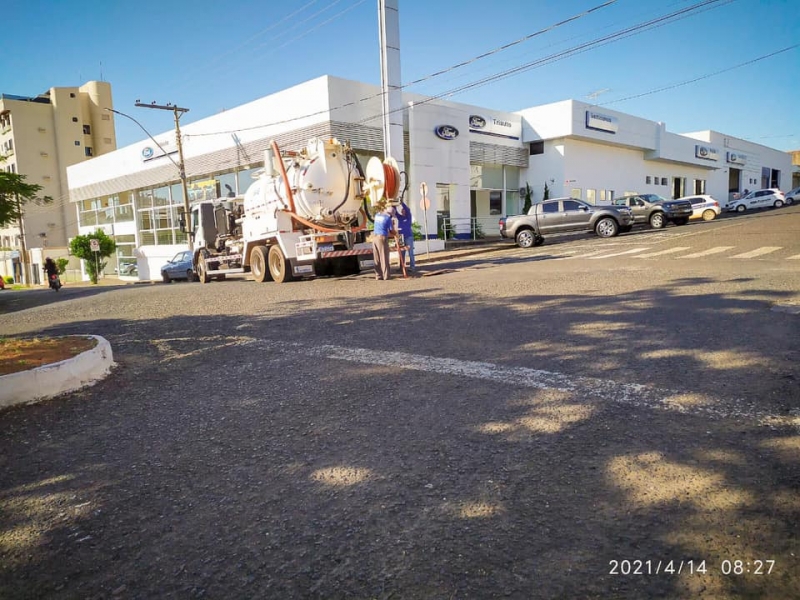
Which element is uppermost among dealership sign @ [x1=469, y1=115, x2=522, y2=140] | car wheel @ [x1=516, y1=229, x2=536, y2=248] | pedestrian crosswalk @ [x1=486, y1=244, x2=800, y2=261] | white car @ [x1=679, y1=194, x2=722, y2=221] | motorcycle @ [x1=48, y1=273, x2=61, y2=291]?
dealership sign @ [x1=469, y1=115, x2=522, y2=140]

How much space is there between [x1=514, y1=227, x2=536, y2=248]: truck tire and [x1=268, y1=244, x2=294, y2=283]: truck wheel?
12.5m

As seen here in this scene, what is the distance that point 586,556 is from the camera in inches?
82.7

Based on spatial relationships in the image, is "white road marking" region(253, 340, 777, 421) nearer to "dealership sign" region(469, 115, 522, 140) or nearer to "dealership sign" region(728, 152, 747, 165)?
"dealership sign" region(469, 115, 522, 140)

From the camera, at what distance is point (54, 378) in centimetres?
470

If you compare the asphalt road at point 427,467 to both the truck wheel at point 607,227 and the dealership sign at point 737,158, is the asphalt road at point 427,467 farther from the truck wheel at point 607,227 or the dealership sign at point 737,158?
the dealership sign at point 737,158

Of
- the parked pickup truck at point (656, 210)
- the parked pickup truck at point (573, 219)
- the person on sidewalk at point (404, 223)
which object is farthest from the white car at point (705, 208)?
the person on sidewalk at point (404, 223)

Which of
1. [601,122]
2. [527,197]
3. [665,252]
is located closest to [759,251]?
[665,252]

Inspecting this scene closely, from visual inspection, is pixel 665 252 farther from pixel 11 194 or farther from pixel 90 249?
pixel 90 249

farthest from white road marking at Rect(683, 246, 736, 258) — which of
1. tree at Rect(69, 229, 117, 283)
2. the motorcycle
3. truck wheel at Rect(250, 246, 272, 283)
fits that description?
tree at Rect(69, 229, 117, 283)

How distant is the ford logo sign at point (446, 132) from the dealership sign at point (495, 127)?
118 inches

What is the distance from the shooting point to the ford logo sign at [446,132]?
92.7ft

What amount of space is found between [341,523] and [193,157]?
3535 centimetres

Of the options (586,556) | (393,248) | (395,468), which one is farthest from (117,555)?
(393,248)

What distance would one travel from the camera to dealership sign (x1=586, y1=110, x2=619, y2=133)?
117ft
